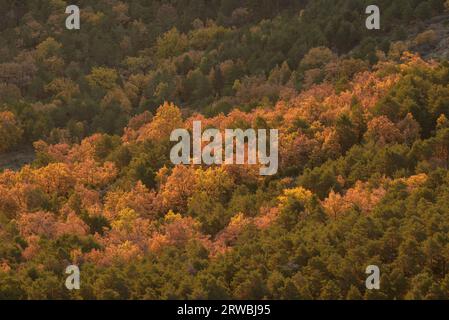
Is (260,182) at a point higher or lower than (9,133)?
lower

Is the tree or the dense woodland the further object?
the tree

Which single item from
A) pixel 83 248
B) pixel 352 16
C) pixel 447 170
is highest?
pixel 352 16

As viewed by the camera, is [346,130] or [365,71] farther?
[365,71]

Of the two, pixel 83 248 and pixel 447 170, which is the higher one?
pixel 447 170

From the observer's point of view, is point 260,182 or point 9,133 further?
point 9,133

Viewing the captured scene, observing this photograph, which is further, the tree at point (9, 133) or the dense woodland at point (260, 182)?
the tree at point (9, 133)
